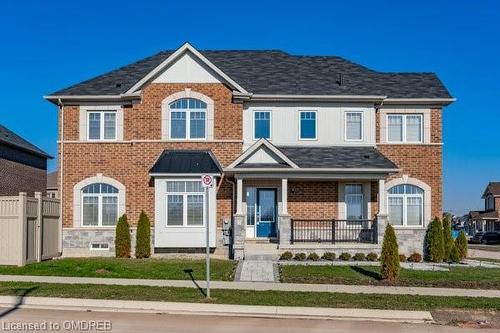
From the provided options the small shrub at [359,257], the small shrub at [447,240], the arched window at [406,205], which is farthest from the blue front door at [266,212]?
the small shrub at [447,240]

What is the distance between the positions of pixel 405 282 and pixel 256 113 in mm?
11181

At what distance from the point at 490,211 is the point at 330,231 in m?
59.3

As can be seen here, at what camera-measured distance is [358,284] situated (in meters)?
16.8

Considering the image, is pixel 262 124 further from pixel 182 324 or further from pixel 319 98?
pixel 182 324

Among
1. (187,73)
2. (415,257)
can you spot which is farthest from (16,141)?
(415,257)

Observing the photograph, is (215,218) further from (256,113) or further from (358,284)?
(358,284)

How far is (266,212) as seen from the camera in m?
25.7

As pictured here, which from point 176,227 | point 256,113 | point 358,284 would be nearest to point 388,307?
point 358,284

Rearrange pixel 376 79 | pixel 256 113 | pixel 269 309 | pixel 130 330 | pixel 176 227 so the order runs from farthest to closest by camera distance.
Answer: pixel 376 79 < pixel 256 113 < pixel 176 227 < pixel 269 309 < pixel 130 330

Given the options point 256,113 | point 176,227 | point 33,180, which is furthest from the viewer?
point 33,180

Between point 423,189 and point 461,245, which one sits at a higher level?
point 423,189

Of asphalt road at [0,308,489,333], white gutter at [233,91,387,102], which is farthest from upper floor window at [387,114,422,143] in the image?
asphalt road at [0,308,489,333]

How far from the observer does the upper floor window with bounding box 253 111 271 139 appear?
1022 inches

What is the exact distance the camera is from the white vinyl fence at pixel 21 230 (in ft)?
65.1
